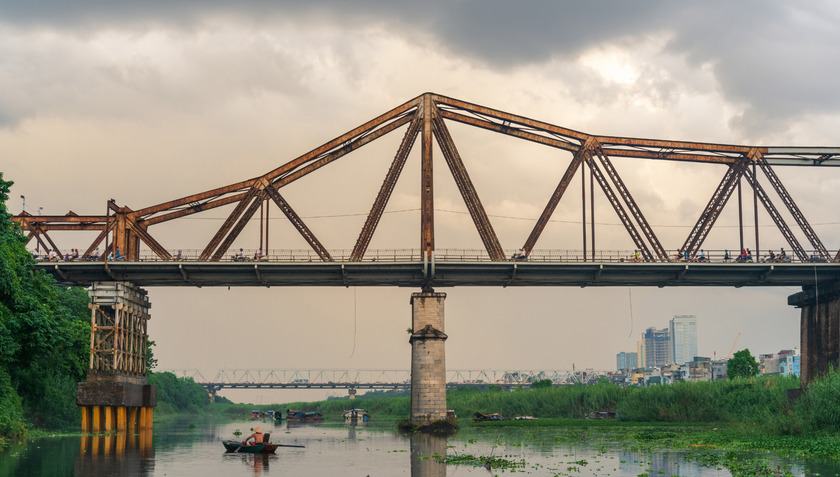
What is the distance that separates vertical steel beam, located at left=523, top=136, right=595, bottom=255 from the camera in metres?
79.5

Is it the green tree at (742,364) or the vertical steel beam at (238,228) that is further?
the green tree at (742,364)

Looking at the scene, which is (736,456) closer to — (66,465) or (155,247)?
(66,465)

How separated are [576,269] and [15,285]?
45359mm

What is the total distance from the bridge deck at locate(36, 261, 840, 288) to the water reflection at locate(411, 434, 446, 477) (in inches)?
573

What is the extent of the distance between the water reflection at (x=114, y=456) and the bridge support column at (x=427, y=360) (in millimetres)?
21486

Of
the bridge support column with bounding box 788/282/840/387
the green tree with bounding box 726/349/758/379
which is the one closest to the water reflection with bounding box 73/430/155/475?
the bridge support column with bounding box 788/282/840/387

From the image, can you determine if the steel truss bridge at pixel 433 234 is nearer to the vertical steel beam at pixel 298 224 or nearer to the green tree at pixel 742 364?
the vertical steel beam at pixel 298 224

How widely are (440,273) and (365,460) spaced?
3150 cm

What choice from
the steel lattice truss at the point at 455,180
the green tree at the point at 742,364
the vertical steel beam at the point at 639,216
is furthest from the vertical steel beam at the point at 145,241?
the green tree at the point at 742,364

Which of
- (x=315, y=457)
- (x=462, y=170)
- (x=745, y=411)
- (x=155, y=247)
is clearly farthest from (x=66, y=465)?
(x=745, y=411)

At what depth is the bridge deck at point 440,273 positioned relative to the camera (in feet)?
260

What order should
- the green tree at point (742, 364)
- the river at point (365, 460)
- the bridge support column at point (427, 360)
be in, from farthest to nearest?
the green tree at point (742, 364) → the bridge support column at point (427, 360) → the river at point (365, 460)

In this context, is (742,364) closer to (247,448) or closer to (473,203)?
(473,203)

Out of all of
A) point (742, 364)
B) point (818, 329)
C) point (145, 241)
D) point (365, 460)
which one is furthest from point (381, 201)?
point (742, 364)
